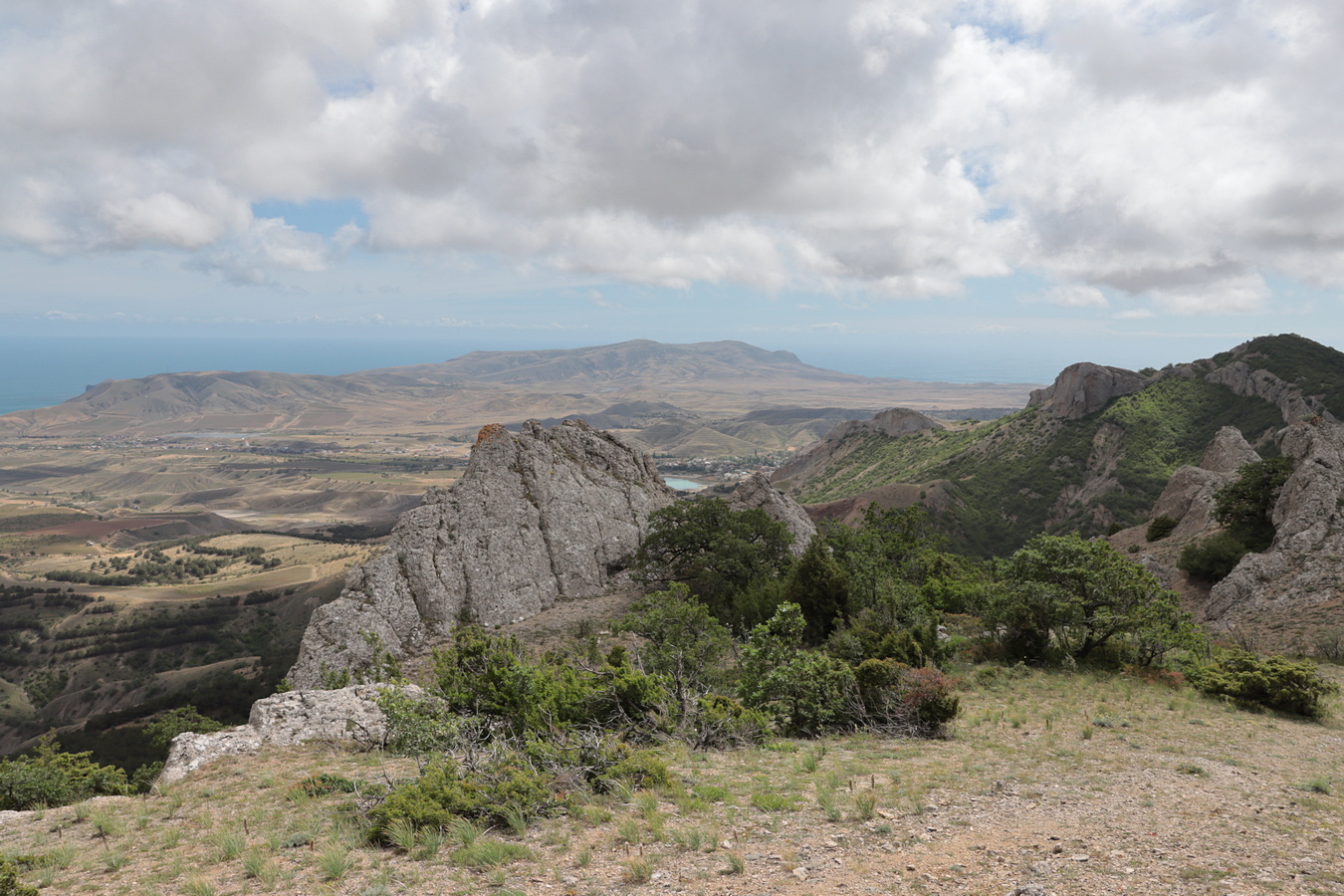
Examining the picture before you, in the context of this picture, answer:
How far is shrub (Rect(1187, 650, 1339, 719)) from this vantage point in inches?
778

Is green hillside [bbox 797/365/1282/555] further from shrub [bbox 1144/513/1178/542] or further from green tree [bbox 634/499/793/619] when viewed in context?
green tree [bbox 634/499/793/619]

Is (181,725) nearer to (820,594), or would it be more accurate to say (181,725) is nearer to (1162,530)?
(820,594)

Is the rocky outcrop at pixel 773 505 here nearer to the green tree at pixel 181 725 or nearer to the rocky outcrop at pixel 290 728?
the rocky outcrop at pixel 290 728

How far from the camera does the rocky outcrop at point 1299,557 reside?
3008 cm

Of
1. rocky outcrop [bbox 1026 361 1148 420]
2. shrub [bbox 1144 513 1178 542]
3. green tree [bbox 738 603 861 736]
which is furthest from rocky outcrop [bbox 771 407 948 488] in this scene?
green tree [bbox 738 603 861 736]

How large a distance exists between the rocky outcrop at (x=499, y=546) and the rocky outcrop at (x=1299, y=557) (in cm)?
3372

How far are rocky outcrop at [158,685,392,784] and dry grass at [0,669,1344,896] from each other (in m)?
0.94

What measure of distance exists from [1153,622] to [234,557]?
590 ft

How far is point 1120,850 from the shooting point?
32.3 feet

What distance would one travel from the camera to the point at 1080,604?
24.3 meters

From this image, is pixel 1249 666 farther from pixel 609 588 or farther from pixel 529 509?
pixel 529 509

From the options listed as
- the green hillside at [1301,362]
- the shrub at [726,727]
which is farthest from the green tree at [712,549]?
the green hillside at [1301,362]

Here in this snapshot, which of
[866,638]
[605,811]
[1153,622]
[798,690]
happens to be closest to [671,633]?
[798,690]

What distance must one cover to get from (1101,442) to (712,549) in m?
85.0
